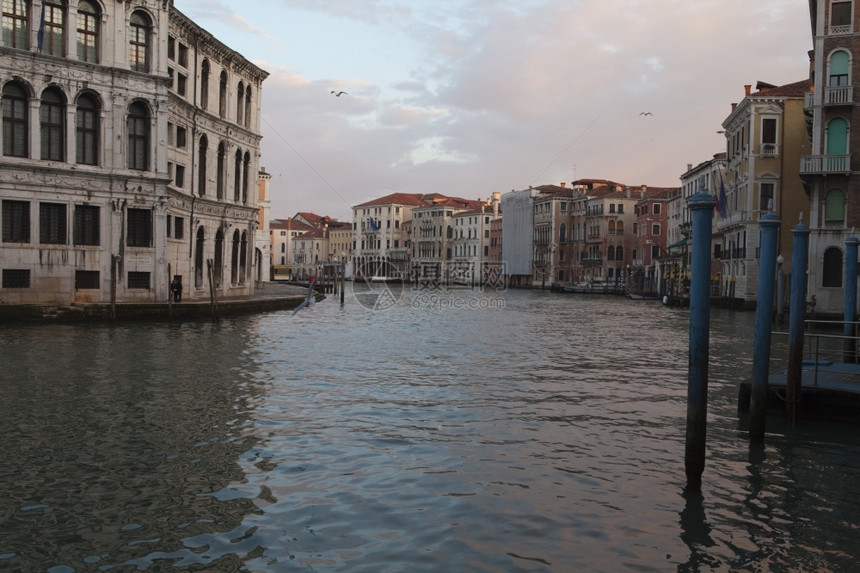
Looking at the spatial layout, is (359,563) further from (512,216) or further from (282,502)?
(512,216)

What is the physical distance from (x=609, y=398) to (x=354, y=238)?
119m

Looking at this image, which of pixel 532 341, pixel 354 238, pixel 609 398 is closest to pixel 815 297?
pixel 532 341

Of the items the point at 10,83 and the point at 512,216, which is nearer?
the point at 10,83

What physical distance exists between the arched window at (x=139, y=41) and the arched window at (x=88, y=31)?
1150 mm

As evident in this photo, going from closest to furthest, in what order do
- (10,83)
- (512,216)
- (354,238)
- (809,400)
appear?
1. (809,400)
2. (10,83)
3. (512,216)
4. (354,238)

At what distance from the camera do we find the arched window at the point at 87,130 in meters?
25.0

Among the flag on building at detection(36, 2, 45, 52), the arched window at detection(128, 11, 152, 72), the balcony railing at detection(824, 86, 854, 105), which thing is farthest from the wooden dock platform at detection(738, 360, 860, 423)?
the balcony railing at detection(824, 86, 854, 105)

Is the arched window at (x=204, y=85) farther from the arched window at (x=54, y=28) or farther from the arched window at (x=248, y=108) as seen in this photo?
the arched window at (x=54, y=28)

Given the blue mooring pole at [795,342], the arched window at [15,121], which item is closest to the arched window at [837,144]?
the blue mooring pole at [795,342]

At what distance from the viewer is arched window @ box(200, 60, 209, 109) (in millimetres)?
32781

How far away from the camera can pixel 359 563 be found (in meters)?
5.94

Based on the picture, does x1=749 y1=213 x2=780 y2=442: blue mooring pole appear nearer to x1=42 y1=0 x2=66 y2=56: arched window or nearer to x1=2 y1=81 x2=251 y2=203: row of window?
x1=2 y1=81 x2=251 y2=203: row of window

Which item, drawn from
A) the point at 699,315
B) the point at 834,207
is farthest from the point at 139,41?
the point at 834,207

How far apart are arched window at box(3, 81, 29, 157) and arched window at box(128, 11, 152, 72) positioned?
146 inches
